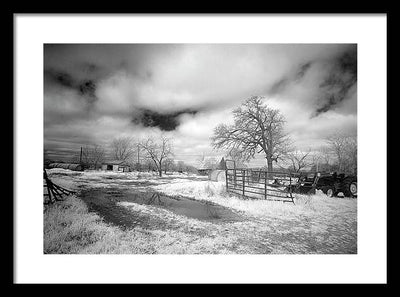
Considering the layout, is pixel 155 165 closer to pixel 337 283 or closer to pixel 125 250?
pixel 125 250

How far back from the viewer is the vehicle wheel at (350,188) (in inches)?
123

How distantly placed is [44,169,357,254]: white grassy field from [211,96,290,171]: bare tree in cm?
122

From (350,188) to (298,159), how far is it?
1.07 metres

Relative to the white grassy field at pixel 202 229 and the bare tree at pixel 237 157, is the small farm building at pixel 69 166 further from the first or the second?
the bare tree at pixel 237 157

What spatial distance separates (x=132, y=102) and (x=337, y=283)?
5.16 m

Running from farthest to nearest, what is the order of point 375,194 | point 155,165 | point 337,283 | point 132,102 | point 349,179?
point 155,165, point 132,102, point 349,179, point 375,194, point 337,283

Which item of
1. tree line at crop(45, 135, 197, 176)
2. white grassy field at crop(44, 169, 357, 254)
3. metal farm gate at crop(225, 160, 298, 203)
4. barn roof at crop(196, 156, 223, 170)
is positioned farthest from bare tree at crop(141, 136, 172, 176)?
metal farm gate at crop(225, 160, 298, 203)

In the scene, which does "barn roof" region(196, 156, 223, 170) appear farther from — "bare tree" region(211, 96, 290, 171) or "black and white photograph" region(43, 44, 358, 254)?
"bare tree" region(211, 96, 290, 171)

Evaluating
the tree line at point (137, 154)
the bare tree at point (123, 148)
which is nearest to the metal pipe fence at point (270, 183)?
the tree line at point (137, 154)

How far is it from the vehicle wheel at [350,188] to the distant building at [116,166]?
4.97 metres

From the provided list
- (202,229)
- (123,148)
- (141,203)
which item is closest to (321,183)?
(202,229)
